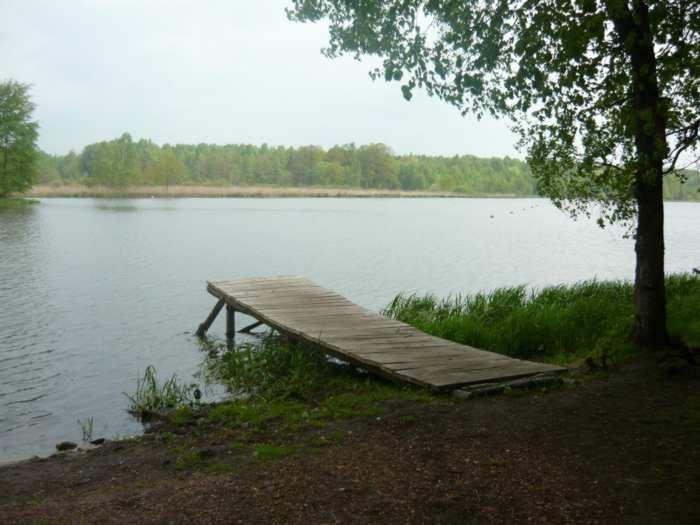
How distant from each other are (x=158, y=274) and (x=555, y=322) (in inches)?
616

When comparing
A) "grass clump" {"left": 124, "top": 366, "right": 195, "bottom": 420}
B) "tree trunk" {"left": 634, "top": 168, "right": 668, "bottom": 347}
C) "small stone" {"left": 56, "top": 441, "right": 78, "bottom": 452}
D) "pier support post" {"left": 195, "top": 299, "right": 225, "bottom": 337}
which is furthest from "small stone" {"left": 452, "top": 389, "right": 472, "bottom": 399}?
"pier support post" {"left": 195, "top": 299, "right": 225, "bottom": 337}

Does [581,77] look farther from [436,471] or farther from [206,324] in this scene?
[206,324]

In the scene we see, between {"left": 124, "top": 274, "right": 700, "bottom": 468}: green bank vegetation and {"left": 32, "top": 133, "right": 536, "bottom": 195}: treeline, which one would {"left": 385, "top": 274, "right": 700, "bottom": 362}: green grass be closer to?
{"left": 124, "top": 274, "right": 700, "bottom": 468}: green bank vegetation

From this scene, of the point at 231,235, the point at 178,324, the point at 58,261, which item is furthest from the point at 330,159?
the point at 178,324

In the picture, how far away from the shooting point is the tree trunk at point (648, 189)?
6453mm

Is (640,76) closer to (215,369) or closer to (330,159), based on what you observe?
(215,369)

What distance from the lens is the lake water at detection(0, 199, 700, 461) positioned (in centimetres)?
971

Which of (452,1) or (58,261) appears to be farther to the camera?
(58,261)

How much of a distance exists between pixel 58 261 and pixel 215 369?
17.4 meters

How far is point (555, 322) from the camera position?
1079 cm

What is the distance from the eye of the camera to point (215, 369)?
1050 cm

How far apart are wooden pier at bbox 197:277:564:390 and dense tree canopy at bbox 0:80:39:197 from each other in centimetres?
5804

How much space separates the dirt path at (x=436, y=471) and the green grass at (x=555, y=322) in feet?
7.38

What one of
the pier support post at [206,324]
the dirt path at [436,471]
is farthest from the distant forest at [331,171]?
the dirt path at [436,471]
